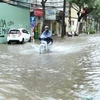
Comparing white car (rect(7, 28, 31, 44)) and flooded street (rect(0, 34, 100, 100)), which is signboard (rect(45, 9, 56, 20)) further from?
flooded street (rect(0, 34, 100, 100))

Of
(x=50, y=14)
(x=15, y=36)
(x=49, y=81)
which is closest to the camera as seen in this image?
(x=49, y=81)

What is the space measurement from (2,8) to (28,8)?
757 cm

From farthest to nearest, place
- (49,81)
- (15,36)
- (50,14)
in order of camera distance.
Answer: (50,14)
(15,36)
(49,81)

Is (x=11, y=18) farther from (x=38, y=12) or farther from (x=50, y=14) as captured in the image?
(x=50, y=14)

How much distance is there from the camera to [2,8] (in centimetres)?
3266

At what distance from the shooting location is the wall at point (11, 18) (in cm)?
3281

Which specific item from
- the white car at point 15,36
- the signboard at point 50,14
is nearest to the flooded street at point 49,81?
the white car at point 15,36

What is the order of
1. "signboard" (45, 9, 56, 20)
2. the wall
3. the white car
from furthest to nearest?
"signboard" (45, 9, 56, 20) < the wall < the white car

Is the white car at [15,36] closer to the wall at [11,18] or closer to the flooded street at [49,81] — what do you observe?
the wall at [11,18]

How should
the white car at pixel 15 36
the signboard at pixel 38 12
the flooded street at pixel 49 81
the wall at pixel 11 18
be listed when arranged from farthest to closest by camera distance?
1. the signboard at pixel 38 12
2. the wall at pixel 11 18
3. the white car at pixel 15 36
4. the flooded street at pixel 49 81

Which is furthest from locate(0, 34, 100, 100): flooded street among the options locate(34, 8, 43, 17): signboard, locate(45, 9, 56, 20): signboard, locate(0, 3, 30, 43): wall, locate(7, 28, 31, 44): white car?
locate(45, 9, 56, 20): signboard

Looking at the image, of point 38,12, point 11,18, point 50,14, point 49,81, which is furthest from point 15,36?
point 49,81

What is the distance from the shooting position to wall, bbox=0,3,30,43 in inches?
1292

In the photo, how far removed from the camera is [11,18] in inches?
1368
